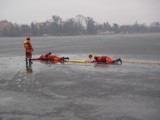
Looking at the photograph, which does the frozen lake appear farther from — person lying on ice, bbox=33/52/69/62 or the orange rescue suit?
person lying on ice, bbox=33/52/69/62

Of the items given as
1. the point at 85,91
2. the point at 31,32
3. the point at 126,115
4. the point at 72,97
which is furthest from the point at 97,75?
the point at 31,32

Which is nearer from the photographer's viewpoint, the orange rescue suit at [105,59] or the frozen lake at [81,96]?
the frozen lake at [81,96]

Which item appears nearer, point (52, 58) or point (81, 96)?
point (81, 96)

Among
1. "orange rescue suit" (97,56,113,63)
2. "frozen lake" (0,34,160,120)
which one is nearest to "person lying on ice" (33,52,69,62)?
"orange rescue suit" (97,56,113,63)

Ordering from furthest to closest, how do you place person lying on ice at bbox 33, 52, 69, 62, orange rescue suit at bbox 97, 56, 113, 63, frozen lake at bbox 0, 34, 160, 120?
person lying on ice at bbox 33, 52, 69, 62
orange rescue suit at bbox 97, 56, 113, 63
frozen lake at bbox 0, 34, 160, 120

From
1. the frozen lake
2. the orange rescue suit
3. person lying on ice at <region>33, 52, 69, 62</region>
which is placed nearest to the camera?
the frozen lake

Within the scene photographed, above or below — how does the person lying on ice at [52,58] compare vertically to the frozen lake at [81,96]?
above

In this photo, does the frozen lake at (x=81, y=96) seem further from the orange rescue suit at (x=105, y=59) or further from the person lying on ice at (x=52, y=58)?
the person lying on ice at (x=52, y=58)

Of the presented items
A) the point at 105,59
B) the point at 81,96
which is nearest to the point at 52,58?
the point at 105,59

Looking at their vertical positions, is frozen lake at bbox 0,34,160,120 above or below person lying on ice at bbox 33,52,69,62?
below

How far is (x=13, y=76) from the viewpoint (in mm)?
12875

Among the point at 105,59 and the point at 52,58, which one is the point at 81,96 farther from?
the point at 52,58

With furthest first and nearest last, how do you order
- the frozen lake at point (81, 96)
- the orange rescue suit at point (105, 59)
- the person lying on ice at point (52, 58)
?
1. the person lying on ice at point (52, 58)
2. the orange rescue suit at point (105, 59)
3. the frozen lake at point (81, 96)

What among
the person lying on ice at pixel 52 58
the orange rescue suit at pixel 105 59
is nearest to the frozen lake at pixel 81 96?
the orange rescue suit at pixel 105 59
